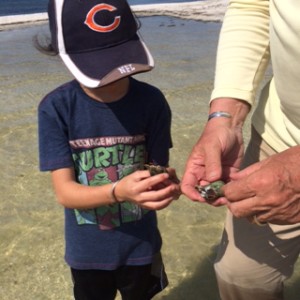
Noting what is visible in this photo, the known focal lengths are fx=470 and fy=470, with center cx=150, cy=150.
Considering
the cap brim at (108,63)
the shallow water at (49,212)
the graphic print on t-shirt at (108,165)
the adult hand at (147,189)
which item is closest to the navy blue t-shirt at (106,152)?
the graphic print on t-shirt at (108,165)

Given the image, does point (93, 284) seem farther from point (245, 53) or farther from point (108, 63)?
point (245, 53)

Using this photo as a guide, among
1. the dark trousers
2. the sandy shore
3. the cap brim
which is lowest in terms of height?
the sandy shore

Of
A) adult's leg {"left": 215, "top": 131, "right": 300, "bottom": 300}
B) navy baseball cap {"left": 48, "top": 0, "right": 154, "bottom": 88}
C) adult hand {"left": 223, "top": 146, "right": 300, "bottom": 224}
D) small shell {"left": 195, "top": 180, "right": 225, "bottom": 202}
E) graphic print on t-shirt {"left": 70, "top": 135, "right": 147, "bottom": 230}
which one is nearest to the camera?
adult hand {"left": 223, "top": 146, "right": 300, "bottom": 224}

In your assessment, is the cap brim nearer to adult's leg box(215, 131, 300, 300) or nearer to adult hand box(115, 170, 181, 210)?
adult hand box(115, 170, 181, 210)

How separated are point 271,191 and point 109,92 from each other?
2.41 ft

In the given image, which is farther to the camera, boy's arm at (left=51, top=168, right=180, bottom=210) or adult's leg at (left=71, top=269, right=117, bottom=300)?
adult's leg at (left=71, top=269, right=117, bottom=300)

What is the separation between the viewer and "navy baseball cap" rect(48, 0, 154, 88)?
1702 mm

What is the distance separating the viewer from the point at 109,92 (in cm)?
181

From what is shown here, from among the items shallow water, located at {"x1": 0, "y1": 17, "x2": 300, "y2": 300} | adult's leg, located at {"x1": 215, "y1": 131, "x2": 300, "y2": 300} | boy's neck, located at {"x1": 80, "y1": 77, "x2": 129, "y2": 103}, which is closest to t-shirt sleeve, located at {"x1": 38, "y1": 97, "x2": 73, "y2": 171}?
boy's neck, located at {"x1": 80, "y1": 77, "x2": 129, "y2": 103}

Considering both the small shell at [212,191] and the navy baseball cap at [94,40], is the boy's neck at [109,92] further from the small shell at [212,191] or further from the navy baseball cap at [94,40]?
the small shell at [212,191]

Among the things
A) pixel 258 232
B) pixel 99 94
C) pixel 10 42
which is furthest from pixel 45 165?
pixel 10 42

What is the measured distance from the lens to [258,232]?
202 centimetres

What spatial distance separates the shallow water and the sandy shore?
3361mm

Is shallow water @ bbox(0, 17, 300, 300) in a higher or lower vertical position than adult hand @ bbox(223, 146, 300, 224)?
lower
